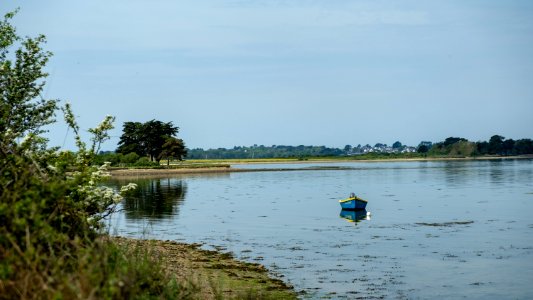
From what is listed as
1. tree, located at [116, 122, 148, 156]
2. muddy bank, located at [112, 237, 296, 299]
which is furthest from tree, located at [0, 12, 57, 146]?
tree, located at [116, 122, 148, 156]

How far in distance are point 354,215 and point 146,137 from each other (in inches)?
4897

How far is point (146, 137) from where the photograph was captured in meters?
176

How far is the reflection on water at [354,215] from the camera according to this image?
182ft

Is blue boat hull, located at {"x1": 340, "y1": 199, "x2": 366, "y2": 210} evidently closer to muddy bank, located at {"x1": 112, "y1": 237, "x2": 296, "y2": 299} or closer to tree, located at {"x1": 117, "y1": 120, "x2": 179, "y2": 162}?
muddy bank, located at {"x1": 112, "y1": 237, "x2": 296, "y2": 299}

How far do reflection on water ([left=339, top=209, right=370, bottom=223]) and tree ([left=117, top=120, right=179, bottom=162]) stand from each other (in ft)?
383

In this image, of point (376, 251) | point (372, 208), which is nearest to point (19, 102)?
point (376, 251)

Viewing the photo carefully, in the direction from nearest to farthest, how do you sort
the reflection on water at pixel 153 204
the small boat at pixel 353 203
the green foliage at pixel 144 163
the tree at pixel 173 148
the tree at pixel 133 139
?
the reflection on water at pixel 153 204, the small boat at pixel 353 203, the green foliage at pixel 144 163, the tree at pixel 173 148, the tree at pixel 133 139

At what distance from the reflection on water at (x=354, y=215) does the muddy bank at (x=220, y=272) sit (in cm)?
1987

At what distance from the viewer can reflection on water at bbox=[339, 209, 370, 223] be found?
55553 millimetres

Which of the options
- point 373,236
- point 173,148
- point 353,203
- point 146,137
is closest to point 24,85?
point 373,236

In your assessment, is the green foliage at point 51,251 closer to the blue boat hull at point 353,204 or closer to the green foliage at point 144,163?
the blue boat hull at point 353,204

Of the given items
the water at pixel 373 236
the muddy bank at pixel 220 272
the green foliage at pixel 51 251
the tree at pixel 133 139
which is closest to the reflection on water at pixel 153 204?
the water at pixel 373 236

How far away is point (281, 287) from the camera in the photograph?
90.0 ft

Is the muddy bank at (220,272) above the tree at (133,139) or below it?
below
